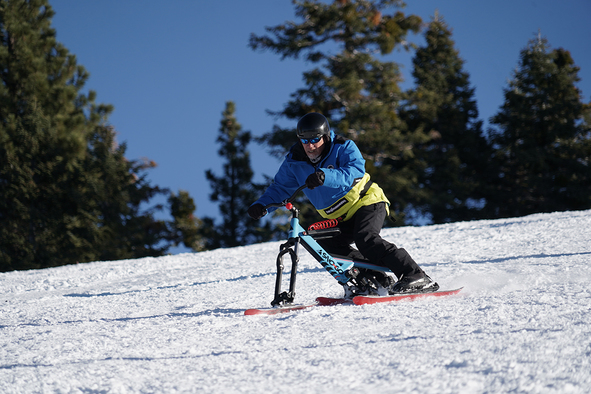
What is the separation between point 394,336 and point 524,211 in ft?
80.5

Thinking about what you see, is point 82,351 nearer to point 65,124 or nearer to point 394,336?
point 394,336

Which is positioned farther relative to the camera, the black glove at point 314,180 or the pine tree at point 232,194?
the pine tree at point 232,194

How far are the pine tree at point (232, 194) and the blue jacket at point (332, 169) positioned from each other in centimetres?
2101

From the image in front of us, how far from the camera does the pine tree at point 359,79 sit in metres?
21.1

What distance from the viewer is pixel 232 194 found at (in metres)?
27.3

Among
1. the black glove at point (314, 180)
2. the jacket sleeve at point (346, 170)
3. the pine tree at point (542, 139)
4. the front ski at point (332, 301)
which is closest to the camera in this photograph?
the black glove at point (314, 180)

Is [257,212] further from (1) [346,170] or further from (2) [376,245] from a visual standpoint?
(2) [376,245]

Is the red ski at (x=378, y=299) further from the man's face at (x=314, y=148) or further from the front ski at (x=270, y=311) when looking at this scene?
the man's face at (x=314, y=148)

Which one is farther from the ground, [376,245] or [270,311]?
[376,245]

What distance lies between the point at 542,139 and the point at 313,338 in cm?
2620

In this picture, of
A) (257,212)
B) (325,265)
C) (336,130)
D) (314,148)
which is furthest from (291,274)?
(336,130)

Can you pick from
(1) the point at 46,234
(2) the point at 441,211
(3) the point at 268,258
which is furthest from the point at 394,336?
(2) the point at 441,211

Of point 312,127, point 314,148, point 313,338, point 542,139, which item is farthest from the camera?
point 542,139

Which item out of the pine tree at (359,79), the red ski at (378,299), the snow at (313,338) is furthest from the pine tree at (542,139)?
the red ski at (378,299)
